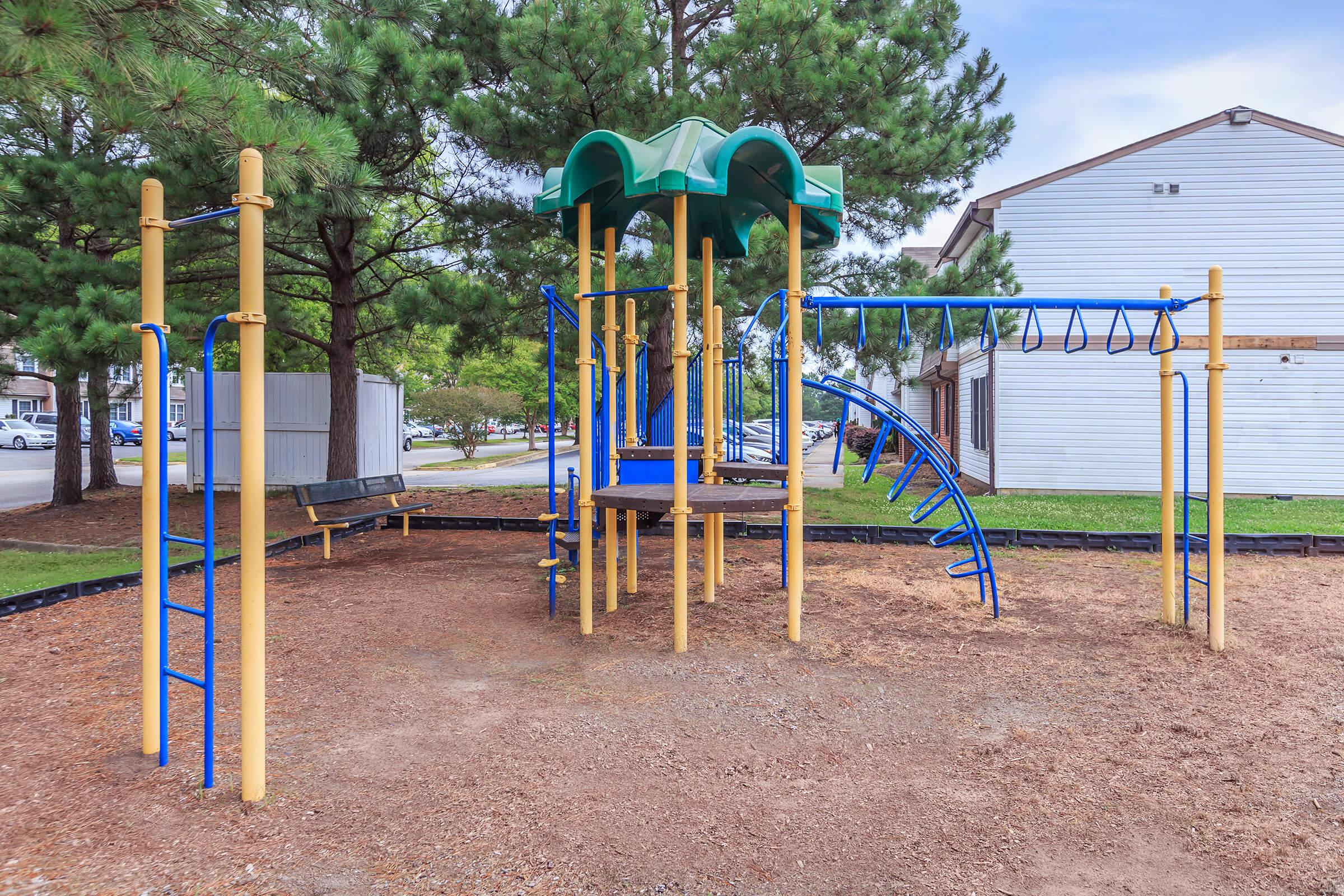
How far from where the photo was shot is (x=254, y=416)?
292 cm

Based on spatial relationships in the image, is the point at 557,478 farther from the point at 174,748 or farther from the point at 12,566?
the point at 174,748

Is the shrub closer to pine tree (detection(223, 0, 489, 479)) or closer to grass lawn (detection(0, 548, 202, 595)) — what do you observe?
pine tree (detection(223, 0, 489, 479))

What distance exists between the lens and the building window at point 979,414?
15039mm

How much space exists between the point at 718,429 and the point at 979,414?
35.2 feet

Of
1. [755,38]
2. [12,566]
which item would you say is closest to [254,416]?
[12,566]

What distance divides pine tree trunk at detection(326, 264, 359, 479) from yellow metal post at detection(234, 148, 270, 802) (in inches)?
370

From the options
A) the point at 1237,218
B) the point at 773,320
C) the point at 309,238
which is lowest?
the point at 773,320

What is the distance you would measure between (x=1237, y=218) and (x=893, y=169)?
7694mm

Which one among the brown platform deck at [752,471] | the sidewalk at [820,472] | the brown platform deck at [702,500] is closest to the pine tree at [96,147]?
the brown platform deck at [702,500]

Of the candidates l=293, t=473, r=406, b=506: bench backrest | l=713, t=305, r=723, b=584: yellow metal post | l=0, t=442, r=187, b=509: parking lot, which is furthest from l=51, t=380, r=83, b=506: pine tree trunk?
l=713, t=305, r=723, b=584: yellow metal post

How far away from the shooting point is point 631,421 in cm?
740

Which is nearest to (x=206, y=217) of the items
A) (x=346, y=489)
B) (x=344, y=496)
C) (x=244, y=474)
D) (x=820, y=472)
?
(x=244, y=474)

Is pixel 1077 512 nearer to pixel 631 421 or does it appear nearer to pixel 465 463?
pixel 631 421

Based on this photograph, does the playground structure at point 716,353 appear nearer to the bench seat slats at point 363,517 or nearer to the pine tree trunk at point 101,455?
the bench seat slats at point 363,517
